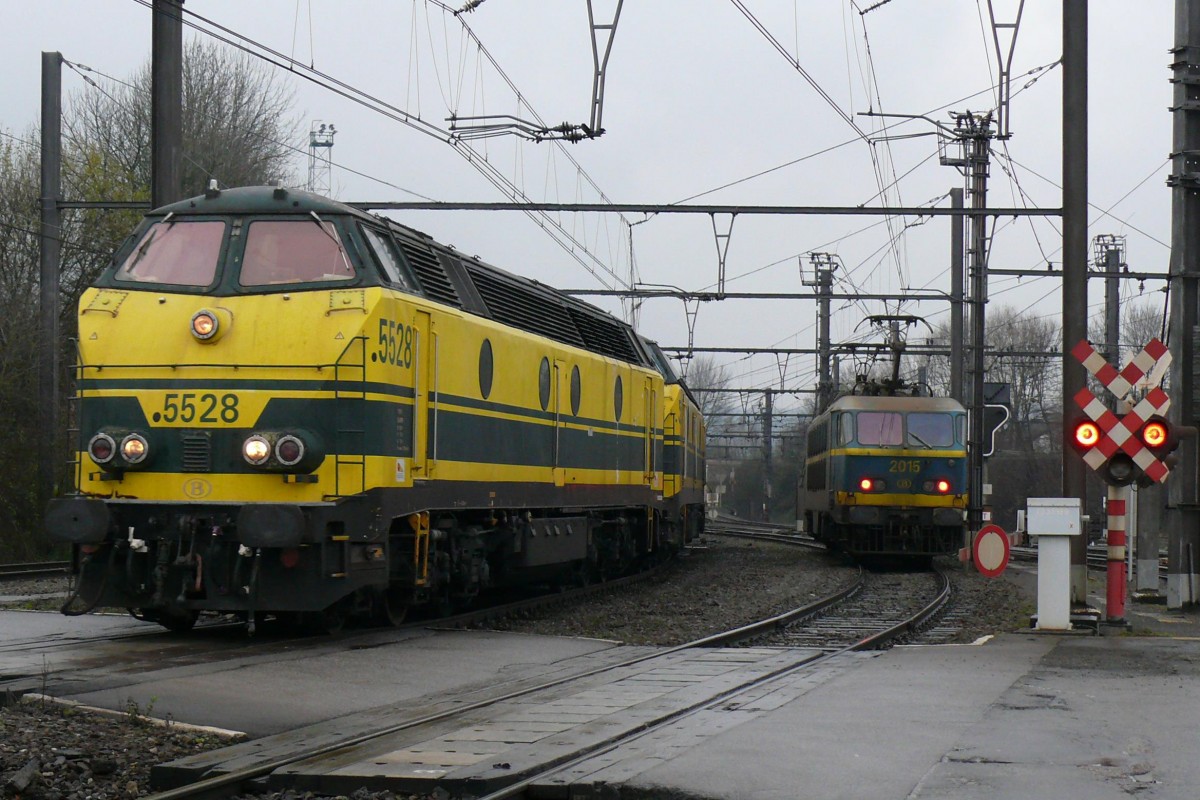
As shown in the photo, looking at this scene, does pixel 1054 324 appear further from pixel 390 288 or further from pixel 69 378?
→ pixel 390 288

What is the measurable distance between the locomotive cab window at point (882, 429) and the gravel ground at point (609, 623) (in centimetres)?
246

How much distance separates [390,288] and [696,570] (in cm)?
1449

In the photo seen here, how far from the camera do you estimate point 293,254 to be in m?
11.6

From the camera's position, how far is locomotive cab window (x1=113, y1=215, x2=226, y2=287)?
38.3 ft

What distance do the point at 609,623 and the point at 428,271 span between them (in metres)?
4.30

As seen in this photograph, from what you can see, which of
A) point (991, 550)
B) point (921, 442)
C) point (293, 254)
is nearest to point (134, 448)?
point (293, 254)

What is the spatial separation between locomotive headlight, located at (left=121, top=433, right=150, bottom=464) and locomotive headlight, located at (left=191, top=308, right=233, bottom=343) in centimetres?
91

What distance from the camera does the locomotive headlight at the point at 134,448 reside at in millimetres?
11109

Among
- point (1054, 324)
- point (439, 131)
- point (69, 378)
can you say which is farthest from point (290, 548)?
point (1054, 324)

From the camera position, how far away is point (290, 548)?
1073 centimetres

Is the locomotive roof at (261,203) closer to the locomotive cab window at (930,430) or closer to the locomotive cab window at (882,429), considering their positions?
the locomotive cab window at (882,429)

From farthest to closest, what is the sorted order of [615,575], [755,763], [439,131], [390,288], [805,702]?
[615,575], [439,131], [390,288], [805,702], [755,763]

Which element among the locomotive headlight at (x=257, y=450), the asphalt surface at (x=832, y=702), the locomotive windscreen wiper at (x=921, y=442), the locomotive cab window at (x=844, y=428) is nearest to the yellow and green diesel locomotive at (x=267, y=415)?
the locomotive headlight at (x=257, y=450)

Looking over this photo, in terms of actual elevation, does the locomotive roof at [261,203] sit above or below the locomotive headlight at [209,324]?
above
